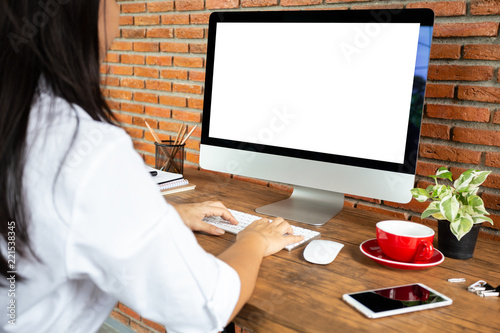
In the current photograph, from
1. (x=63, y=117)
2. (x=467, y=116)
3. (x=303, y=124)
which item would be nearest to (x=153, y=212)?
(x=63, y=117)

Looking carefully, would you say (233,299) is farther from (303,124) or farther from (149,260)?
(303,124)

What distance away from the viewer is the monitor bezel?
996mm

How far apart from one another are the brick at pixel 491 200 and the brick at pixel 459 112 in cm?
21

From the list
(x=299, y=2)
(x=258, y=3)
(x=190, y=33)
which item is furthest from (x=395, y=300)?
(x=190, y=33)

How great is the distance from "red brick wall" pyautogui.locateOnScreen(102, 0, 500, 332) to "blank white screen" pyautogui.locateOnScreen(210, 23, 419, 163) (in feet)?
0.95

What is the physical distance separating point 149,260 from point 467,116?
102 cm

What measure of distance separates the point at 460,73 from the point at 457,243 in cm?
52

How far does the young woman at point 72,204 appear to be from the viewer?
51 centimetres

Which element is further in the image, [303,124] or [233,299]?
[303,124]

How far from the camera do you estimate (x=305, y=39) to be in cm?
113

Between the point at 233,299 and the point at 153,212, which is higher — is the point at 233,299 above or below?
below

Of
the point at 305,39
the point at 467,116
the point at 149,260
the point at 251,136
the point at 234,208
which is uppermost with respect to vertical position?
the point at 305,39

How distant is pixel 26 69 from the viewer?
0.55m

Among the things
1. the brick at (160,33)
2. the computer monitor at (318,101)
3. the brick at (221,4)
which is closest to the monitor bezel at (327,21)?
the computer monitor at (318,101)
